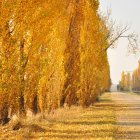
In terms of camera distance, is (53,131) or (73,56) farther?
(73,56)

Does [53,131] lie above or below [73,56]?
below

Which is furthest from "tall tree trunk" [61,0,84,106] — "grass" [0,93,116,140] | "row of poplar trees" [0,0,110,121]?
"grass" [0,93,116,140]

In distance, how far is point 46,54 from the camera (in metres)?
21.4

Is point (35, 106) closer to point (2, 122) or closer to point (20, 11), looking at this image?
point (2, 122)

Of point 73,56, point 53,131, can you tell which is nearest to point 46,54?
point 53,131

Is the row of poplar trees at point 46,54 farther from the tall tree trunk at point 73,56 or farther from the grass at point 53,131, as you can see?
the grass at point 53,131

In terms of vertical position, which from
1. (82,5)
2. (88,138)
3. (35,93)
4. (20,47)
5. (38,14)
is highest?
(82,5)

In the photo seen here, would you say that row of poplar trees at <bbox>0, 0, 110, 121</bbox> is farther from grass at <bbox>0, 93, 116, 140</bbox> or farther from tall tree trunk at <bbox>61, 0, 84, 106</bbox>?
grass at <bbox>0, 93, 116, 140</bbox>

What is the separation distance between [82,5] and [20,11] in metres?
14.0

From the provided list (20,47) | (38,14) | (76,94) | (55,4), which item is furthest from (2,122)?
(76,94)

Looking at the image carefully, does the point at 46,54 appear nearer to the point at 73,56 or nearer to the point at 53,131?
the point at 53,131

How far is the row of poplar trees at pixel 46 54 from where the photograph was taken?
16.3 meters

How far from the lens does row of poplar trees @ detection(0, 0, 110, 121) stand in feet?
53.5

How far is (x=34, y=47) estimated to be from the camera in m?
19.5
